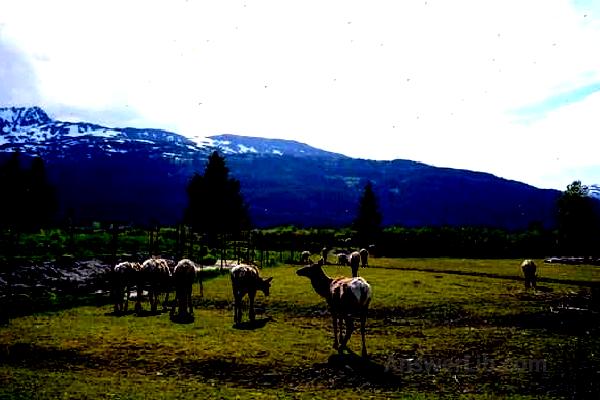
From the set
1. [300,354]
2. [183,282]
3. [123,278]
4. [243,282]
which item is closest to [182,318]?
[183,282]

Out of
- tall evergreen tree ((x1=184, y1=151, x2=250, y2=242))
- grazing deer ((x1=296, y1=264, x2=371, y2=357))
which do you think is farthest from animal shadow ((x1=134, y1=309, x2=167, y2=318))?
tall evergreen tree ((x1=184, y1=151, x2=250, y2=242))

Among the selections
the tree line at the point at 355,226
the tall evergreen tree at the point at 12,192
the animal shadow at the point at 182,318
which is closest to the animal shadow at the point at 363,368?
the animal shadow at the point at 182,318

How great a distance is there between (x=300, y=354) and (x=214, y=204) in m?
68.0

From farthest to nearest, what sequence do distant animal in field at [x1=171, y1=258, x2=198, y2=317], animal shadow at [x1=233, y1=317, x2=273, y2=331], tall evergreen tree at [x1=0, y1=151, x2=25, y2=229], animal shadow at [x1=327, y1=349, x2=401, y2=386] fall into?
tall evergreen tree at [x1=0, y1=151, x2=25, y2=229], distant animal in field at [x1=171, y1=258, x2=198, y2=317], animal shadow at [x1=233, y1=317, x2=273, y2=331], animal shadow at [x1=327, y1=349, x2=401, y2=386]

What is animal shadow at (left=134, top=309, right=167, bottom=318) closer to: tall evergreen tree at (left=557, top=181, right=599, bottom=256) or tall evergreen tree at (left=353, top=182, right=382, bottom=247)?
Answer: tall evergreen tree at (left=353, top=182, right=382, bottom=247)

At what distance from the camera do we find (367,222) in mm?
108750

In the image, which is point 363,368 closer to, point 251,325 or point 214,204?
point 251,325

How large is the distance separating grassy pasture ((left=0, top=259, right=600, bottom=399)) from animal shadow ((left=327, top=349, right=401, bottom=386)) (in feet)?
0.14

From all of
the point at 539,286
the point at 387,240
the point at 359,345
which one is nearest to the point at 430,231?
the point at 387,240

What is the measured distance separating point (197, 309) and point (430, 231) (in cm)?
8780

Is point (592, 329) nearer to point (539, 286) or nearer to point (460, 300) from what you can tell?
point (460, 300)

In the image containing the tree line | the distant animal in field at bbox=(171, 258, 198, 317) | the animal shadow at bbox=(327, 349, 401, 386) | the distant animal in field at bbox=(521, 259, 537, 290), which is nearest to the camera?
the animal shadow at bbox=(327, 349, 401, 386)

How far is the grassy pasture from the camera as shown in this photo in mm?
16531

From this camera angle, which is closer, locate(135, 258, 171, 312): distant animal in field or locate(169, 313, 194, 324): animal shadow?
locate(169, 313, 194, 324): animal shadow
